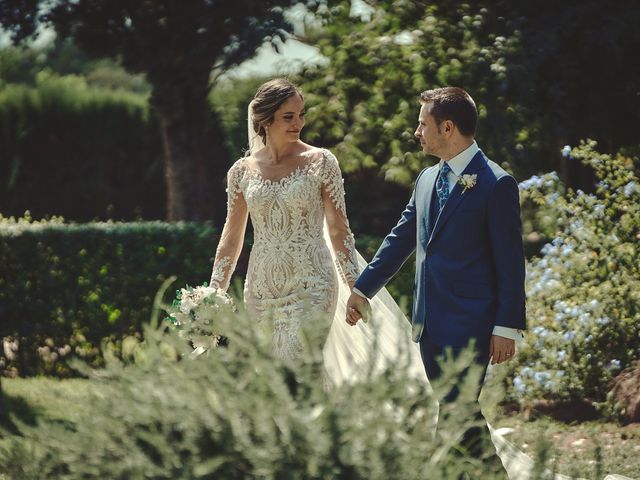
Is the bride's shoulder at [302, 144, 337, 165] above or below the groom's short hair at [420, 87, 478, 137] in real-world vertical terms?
below

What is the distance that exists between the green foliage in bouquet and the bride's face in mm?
2262

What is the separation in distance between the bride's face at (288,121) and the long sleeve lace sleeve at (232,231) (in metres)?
0.33

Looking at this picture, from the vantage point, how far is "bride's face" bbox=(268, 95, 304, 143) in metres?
4.68

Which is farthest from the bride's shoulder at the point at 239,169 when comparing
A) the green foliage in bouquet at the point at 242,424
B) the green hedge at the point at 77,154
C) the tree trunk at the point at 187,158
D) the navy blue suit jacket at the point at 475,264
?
the green hedge at the point at 77,154

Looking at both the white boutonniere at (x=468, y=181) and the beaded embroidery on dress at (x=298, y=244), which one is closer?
the white boutonniere at (x=468, y=181)

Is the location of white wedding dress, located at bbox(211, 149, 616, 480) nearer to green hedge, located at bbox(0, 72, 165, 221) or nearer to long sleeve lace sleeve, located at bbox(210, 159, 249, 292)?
long sleeve lace sleeve, located at bbox(210, 159, 249, 292)

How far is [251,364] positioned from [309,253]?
2371mm

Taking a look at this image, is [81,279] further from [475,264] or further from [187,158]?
[475,264]

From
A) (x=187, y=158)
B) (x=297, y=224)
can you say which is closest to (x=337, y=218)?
(x=297, y=224)

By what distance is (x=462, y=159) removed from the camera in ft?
13.9

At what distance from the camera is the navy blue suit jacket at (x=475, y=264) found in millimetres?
4055

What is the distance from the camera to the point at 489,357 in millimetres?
4160

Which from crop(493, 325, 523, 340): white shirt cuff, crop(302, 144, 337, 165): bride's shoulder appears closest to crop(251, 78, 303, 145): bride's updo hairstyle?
crop(302, 144, 337, 165): bride's shoulder

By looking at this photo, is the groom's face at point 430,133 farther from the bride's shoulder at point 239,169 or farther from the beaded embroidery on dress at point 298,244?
the bride's shoulder at point 239,169
